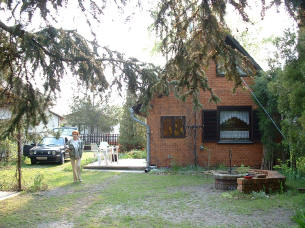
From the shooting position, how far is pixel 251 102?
15008 mm

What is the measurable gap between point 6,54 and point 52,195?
434 cm

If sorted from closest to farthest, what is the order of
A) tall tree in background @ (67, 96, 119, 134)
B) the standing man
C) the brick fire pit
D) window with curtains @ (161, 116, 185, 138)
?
1. the brick fire pit
2. the standing man
3. window with curtains @ (161, 116, 185, 138)
4. tall tree in background @ (67, 96, 119, 134)

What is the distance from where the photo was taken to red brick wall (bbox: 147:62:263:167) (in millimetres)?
15016

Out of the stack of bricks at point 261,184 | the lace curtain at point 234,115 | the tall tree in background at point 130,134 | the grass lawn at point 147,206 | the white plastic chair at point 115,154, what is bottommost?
the grass lawn at point 147,206

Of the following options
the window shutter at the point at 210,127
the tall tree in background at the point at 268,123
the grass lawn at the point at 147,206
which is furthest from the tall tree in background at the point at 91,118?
the grass lawn at the point at 147,206

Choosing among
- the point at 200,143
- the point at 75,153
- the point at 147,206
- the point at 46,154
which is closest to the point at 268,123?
the point at 200,143

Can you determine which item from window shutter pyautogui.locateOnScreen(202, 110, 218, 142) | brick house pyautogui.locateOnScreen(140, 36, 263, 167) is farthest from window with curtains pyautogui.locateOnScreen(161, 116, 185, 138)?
window shutter pyautogui.locateOnScreen(202, 110, 218, 142)

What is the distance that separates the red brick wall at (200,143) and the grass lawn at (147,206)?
12.1 feet

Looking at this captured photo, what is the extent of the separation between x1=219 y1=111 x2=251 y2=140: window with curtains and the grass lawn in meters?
4.17

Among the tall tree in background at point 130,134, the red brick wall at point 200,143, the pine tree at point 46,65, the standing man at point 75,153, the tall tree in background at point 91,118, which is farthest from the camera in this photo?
the tall tree in background at point 91,118

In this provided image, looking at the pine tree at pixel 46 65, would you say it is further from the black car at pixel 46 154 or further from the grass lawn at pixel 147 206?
the black car at pixel 46 154

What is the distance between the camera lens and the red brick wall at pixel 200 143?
15016mm

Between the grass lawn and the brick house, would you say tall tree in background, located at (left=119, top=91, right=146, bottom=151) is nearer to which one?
the brick house

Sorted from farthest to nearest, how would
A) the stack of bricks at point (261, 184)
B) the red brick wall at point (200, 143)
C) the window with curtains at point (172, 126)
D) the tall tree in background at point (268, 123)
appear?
the window with curtains at point (172, 126) < the red brick wall at point (200, 143) < the tall tree in background at point (268, 123) < the stack of bricks at point (261, 184)
